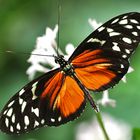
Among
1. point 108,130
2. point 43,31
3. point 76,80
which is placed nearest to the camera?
point 76,80

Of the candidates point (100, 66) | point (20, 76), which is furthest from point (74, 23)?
point (100, 66)

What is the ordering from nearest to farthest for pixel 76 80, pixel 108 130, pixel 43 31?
1. pixel 76 80
2. pixel 108 130
3. pixel 43 31

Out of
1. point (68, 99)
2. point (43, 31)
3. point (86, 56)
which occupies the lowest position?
point (68, 99)

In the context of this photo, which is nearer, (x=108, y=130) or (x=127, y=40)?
(x=127, y=40)

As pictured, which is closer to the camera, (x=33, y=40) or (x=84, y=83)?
(x=84, y=83)

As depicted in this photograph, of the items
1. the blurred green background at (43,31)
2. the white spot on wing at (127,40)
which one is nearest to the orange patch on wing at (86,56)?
the white spot on wing at (127,40)

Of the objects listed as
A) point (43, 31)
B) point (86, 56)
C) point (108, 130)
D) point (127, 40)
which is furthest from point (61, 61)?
point (43, 31)

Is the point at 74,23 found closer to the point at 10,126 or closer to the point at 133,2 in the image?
the point at 133,2

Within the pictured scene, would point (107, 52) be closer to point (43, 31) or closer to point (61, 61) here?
point (61, 61)
